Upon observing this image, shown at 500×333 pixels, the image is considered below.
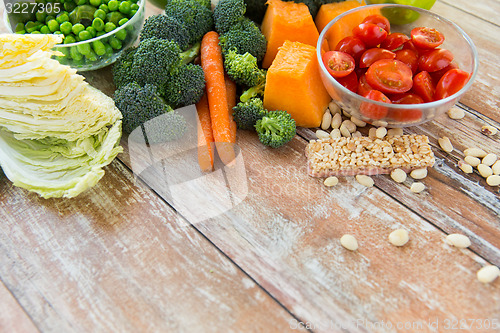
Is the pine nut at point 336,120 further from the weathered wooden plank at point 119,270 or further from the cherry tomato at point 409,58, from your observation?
the weathered wooden plank at point 119,270

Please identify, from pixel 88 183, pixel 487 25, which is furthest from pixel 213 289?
pixel 487 25

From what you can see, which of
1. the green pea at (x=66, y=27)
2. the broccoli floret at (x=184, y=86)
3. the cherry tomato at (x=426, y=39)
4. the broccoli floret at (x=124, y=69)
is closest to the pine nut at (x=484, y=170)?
the cherry tomato at (x=426, y=39)

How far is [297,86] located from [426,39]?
1.72 ft

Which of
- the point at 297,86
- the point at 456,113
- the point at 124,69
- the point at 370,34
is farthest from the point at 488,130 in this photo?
the point at 124,69

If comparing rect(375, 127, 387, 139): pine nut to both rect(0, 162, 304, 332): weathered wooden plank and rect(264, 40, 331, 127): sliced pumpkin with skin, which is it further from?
rect(0, 162, 304, 332): weathered wooden plank

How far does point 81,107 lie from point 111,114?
0.35 ft

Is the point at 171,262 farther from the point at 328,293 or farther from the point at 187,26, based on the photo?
the point at 187,26

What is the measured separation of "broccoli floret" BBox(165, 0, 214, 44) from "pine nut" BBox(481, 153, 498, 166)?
4.22 feet

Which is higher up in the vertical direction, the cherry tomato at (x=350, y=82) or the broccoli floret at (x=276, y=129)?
the cherry tomato at (x=350, y=82)

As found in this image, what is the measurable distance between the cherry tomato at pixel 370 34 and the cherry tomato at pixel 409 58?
10cm

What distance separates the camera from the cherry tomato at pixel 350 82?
1603mm

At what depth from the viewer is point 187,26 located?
5.99 ft

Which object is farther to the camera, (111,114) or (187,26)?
(187,26)

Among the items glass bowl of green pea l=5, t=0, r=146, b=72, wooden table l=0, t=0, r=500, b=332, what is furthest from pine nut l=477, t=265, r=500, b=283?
glass bowl of green pea l=5, t=0, r=146, b=72
